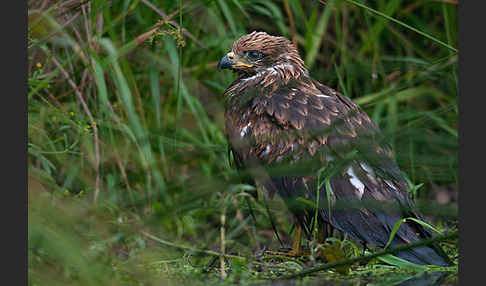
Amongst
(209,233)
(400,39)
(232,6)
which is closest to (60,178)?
(209,233)

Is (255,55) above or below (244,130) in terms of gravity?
above

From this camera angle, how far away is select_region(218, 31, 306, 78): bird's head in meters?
3.54

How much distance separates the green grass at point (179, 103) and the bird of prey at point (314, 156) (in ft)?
0.40

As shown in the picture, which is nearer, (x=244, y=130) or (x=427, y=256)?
(x=427, y=256)

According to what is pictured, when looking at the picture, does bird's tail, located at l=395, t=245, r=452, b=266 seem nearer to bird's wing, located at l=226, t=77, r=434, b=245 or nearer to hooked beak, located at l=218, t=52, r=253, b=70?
bird's wing, located at l=226, t=77, r=434, b=245

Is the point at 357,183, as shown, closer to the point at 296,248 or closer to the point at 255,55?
the point at 296,248

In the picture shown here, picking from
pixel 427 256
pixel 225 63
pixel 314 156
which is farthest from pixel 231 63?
pixel 427 256

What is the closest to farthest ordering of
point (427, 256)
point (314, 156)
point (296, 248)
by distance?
point (427, 256)
point (314, 156)
point (296, 248)

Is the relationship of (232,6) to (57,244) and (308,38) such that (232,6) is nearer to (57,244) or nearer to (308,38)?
(308,38)

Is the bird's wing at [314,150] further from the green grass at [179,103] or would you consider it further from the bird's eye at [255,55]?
the bird's eye at [255,55]

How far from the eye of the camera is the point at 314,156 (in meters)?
2.67

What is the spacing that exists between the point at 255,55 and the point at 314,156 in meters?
1.08

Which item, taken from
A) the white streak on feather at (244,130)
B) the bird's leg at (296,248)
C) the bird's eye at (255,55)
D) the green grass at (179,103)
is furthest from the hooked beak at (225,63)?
the bird's leg at (296,248)

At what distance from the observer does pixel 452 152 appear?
64.7 inches
